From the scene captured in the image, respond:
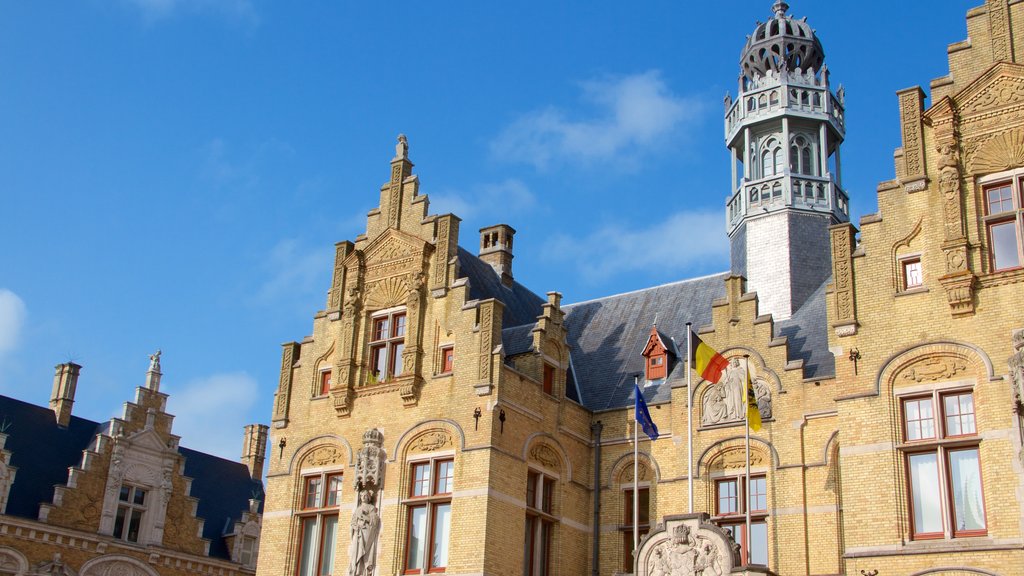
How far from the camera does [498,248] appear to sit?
34.5 m

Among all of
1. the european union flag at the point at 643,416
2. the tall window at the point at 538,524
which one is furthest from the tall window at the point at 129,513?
the european union flag at the point at 643,416

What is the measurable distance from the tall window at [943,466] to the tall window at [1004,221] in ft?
8.94

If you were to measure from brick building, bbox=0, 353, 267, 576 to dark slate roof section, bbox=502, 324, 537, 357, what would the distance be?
15.3 metres

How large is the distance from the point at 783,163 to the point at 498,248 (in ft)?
29.1

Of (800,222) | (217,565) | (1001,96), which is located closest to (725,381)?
(800,222)

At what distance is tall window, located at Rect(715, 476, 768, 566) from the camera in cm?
2447

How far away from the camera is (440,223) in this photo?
2834cm

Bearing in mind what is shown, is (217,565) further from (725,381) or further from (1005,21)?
(1005,21)

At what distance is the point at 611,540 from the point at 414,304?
7480mm

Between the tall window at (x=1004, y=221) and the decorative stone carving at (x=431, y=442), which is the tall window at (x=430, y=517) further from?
the tall window at (x=1004, y=221)

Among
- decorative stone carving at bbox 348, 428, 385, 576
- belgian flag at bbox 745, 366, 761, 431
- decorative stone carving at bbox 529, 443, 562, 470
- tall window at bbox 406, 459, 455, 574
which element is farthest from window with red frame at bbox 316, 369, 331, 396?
belgian flag at bbox 745, 366, 761, 431

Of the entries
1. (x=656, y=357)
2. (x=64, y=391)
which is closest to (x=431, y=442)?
(x=656, y=357)

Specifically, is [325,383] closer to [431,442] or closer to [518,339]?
[431,442]

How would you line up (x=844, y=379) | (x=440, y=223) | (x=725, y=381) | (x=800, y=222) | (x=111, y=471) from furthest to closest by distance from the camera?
1. (x=111, y=471)
2. (x=800, y=222)
3. (x=440, y=223)
4. (x=725, y=381)
5. (x=844, y=379)
